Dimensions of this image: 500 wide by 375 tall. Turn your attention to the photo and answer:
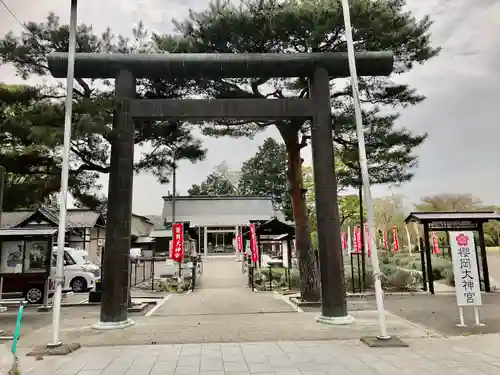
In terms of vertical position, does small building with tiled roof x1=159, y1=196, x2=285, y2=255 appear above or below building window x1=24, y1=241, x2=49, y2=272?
above

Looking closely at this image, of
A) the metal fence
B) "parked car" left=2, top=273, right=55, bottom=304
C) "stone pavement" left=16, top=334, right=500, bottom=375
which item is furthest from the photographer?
the metal fence

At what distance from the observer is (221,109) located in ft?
27.7

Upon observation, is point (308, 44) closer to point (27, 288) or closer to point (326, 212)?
point (326, 212)

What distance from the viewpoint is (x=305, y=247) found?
38.5 feet

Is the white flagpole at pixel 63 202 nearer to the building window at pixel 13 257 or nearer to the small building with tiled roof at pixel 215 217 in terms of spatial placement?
the building window at pixel 13 257

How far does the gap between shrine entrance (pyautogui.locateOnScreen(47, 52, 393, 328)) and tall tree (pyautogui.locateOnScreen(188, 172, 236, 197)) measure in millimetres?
49829

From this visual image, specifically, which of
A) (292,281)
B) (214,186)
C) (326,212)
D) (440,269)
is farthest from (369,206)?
(214,186)

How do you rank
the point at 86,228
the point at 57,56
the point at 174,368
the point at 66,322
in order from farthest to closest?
1. the point at 86,228
2. the point at 66,322
3. the point at 57,56
4. the point at 174,368

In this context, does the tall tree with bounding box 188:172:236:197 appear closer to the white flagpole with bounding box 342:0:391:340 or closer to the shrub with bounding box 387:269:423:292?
the shrub with bounding box 387:269:423:292

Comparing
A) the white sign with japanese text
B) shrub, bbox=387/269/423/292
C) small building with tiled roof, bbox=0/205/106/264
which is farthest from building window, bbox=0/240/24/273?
shrub, bbox=387/269/423/292

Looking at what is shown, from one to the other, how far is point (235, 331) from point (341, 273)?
95.1 inches

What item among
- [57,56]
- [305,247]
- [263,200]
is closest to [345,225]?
[263,200]

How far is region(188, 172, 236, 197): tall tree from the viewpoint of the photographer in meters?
59.0

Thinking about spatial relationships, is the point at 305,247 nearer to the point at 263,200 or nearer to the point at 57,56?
the point at 57,56
